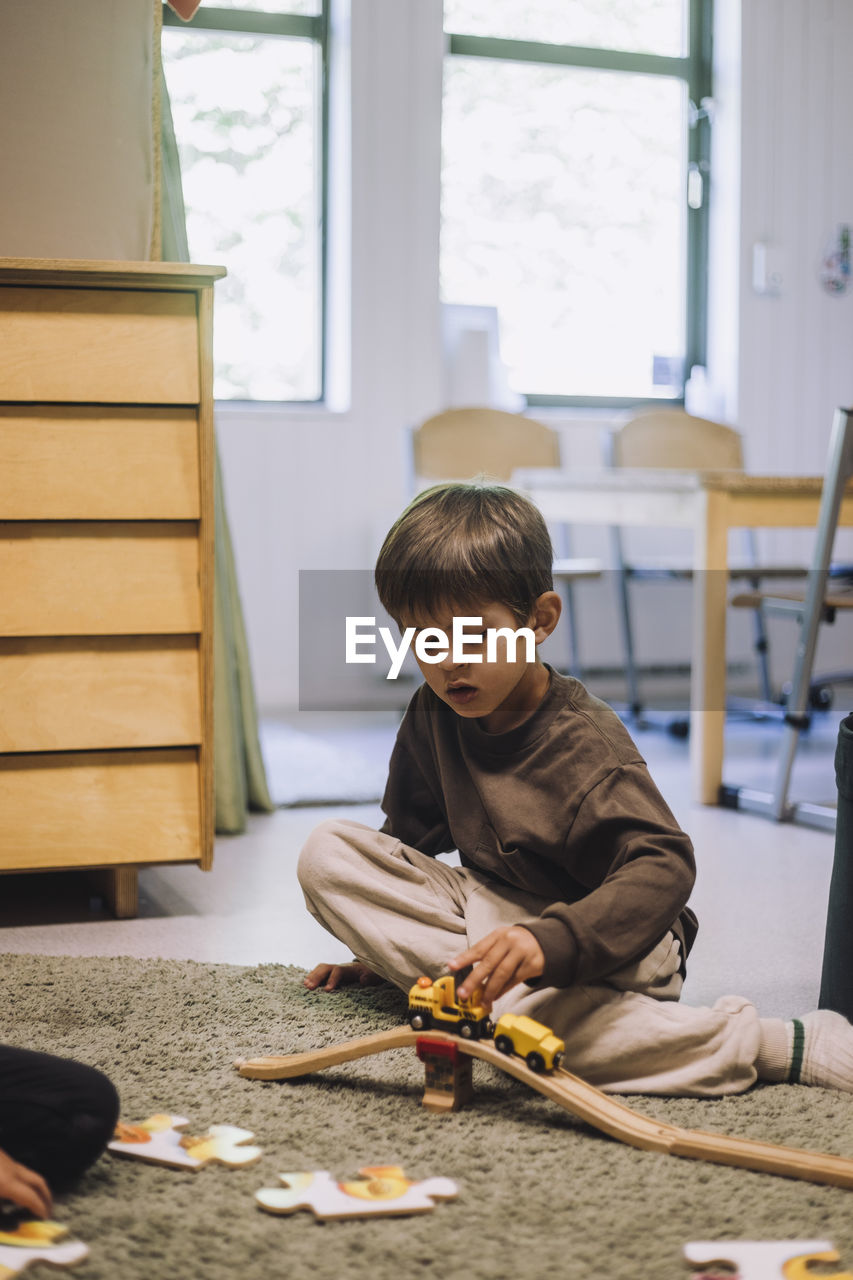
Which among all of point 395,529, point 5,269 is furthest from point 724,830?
point 5,269

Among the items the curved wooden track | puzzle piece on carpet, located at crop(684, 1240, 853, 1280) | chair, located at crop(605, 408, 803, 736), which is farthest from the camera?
chair, located at crop(605, 408, 803, 736)

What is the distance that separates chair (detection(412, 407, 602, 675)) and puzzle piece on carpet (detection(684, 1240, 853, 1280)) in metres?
2.69

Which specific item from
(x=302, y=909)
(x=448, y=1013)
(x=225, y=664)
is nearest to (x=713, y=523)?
(x=225, y=664)

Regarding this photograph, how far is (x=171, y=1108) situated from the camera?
1.12 m

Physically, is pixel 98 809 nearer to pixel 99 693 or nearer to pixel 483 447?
pixel 99 693

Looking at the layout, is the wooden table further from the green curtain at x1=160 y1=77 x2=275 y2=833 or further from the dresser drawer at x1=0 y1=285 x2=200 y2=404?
the dresser drawer at x1=0 y1=285 x2=200 y2=404

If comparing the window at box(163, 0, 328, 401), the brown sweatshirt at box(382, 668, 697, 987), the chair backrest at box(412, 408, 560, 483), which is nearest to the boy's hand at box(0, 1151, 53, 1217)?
the brown sweatshirt at box(382, 668, 697, 987)

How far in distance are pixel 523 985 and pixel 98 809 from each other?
773 millimetres

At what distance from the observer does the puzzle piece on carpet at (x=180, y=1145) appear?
101cm

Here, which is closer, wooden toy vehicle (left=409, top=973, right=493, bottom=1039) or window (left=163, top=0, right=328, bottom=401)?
wooden toy vehicle (left=409, top=973, right=493, bottom=1039)

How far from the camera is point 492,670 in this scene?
1.24 m

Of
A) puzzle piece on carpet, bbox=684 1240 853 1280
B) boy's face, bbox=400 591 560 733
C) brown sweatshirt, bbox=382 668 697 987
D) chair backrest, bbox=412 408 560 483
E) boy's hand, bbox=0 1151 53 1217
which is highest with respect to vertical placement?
chair backrest, bbox=412 408 560 483

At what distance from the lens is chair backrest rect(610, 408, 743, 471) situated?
12.8ft

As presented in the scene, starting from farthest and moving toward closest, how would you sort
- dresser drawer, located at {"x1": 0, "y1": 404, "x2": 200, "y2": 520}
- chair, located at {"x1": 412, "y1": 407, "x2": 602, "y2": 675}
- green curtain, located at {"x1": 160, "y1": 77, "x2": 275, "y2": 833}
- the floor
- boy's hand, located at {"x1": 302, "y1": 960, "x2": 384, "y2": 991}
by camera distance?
1. chair, located at {"x1": 412, "y1": 407, "x2": 602, "y2": 675}
2. green curtain, located at {"x1": 160, "y1": 77, "x2": 275, "y2": 833}
3. dresser drawer, located at {"x1": 0, "y1": 404, "x2": 200, "y2": 520}
4. the floor
5. boy's hand, located at {"x1": 302, "y1": 960, "x2": 384, "y2": 991}
